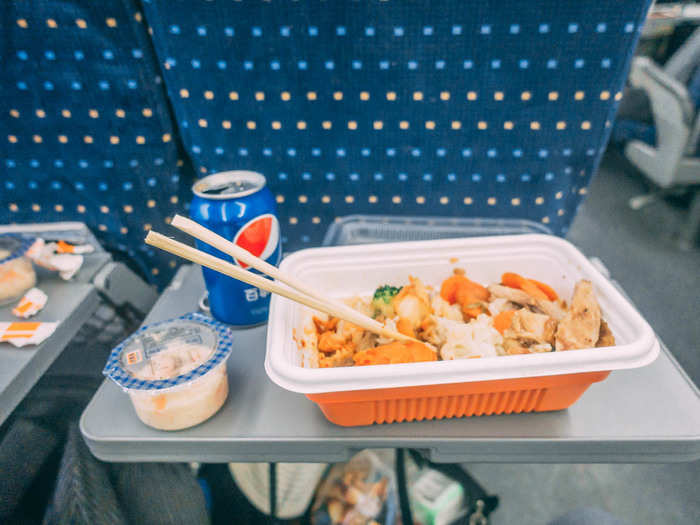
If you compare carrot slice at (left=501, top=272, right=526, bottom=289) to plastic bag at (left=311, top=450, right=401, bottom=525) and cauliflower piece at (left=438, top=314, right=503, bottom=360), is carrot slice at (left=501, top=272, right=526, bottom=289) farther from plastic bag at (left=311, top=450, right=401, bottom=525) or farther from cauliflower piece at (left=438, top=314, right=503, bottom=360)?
plastic bag at (left=311, top=450, right=401, bottom=525)

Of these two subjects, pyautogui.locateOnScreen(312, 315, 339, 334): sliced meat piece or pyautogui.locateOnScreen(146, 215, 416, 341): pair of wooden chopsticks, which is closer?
pyautogui.locateOnScreen(146, 215, 416, 341): pair of wooden chopsticks

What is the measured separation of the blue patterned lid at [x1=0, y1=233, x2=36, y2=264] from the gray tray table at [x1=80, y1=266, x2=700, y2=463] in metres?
0.46

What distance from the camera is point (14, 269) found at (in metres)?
0.93

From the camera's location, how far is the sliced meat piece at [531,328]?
71 centimetres

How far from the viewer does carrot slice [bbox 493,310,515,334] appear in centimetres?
75

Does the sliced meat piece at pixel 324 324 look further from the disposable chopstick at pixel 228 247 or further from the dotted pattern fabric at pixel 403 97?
the dotted pattern fabric at pixel 403 97

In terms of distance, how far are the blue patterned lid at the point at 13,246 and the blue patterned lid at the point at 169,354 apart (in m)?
0.44

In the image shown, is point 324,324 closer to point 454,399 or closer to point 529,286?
point 454,399

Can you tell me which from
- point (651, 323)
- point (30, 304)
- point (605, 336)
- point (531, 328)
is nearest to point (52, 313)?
point (30, 304)

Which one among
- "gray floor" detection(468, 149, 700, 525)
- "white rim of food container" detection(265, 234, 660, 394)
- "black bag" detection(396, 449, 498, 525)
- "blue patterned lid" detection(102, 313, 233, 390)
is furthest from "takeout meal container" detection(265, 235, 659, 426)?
"gray floor" detection(468, 149, 700, 525)

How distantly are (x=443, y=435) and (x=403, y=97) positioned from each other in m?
0.70

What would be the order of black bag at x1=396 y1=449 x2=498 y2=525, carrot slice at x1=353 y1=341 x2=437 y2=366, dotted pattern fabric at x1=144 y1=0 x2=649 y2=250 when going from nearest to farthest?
carrot slice at x1=353 y1=341 x2=437 y2=366 < dotted pattern fabric at x1=144 y1=0 x2=649 y2=250 < black bag at x1=396 y1=449 x2=498 y2=525

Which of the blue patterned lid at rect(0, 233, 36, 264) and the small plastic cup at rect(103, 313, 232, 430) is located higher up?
the blue patterned lid at rect(0, 233, 36, 264)

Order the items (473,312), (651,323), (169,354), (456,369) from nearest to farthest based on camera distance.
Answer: (456,369)
(169,354)
(473,312)
(651,323)
